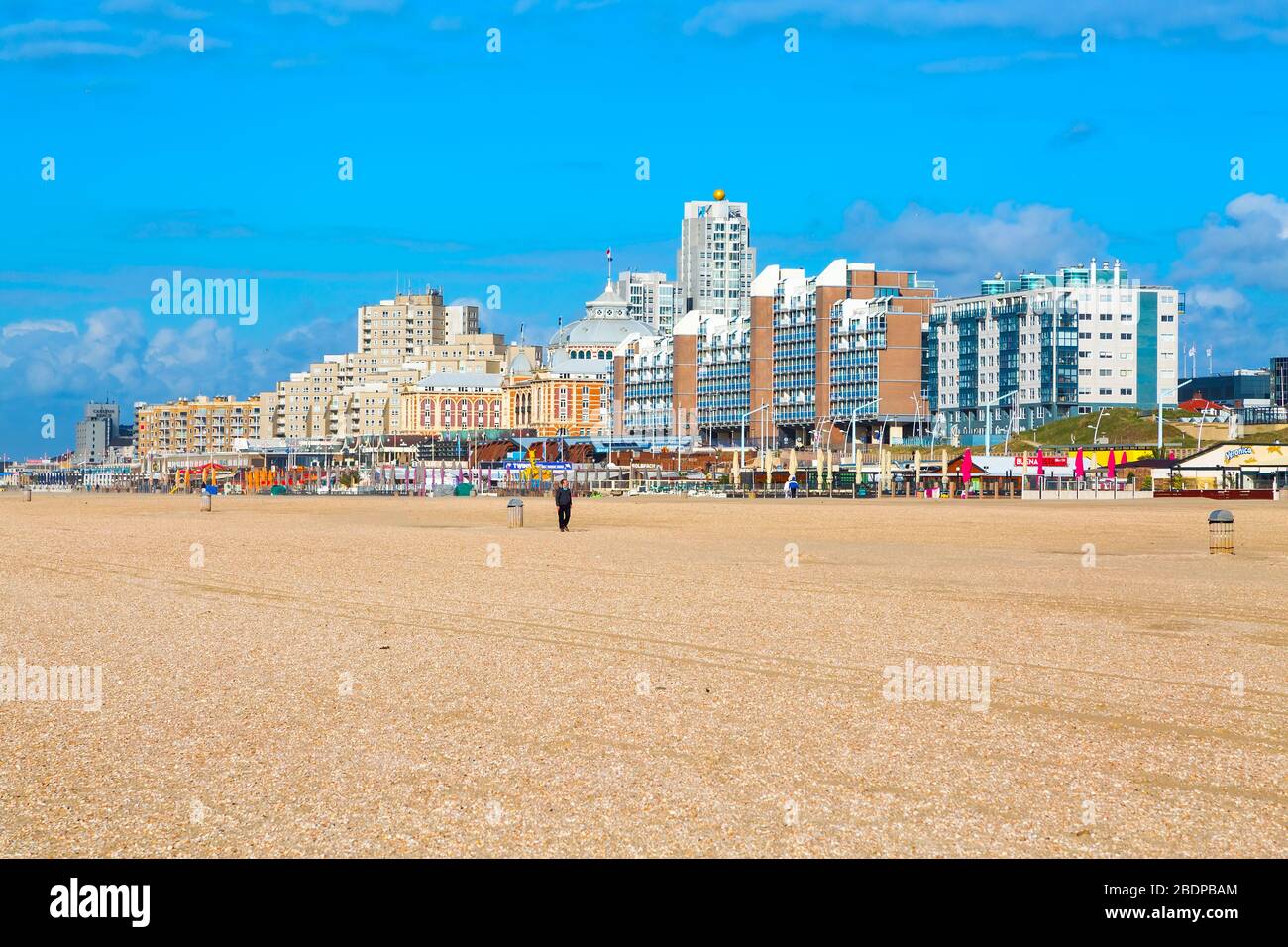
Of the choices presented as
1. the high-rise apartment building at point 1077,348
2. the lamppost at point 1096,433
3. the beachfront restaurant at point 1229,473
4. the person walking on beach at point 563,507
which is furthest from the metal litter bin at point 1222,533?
the high-rise apartment building at point 1077,348

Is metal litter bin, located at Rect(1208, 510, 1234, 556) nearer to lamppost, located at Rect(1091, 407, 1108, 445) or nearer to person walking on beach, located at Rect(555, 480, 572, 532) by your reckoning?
person walking on beach, located at Rect(555, 480, 572, 532)

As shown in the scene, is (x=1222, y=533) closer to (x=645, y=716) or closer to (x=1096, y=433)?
(x=645, y=716)

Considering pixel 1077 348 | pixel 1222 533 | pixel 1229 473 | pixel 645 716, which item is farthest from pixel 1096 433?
pixel 645 716

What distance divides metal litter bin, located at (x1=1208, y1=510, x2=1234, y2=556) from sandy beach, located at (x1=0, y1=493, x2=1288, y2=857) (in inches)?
287

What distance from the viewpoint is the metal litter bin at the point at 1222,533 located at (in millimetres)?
36531

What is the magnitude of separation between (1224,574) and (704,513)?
140 ft

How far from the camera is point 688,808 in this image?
10312mm

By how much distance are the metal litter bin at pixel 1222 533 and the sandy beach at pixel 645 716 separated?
23.9 ft

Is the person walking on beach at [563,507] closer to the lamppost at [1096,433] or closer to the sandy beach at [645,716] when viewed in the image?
the sandy beach at [645,716]

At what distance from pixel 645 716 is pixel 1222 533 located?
1083 inches

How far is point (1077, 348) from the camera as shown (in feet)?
559

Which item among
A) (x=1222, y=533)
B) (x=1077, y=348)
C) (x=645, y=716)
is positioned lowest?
(x=645, y=716)

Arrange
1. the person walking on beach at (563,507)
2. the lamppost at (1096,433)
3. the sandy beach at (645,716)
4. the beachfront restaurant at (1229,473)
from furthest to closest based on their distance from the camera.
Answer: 1. the lamppost at (1096,433)
2. the beachfront restaurant at (1229,473)
3. the person walking on beach at (563,507)
4. the sandy beach at (645,716)
